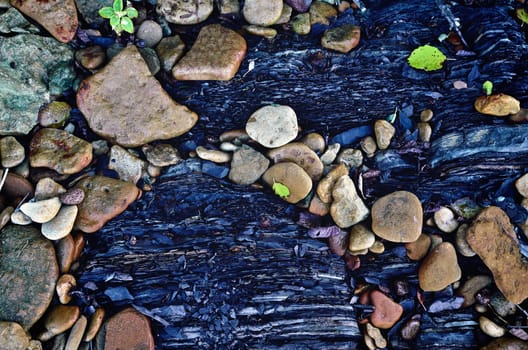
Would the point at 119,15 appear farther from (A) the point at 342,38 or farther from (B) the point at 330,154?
(B) the point at 330,154

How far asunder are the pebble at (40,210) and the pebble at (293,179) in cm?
210

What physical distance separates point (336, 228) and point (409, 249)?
0.74 meters

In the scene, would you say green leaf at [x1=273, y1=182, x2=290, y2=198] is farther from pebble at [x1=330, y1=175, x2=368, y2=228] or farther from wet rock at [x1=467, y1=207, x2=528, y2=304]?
wet rock at [x1=467, y1=207, x2=528, y2=304]

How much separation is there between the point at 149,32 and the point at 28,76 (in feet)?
4.36

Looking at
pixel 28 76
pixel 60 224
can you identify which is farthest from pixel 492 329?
pixel 28 76

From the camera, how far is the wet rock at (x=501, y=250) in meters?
3.82

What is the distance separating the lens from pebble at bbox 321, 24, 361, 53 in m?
4.68

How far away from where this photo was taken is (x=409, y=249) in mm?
4090

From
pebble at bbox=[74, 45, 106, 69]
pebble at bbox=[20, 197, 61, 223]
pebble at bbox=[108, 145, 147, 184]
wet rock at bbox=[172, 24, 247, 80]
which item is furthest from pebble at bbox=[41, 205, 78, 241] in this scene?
wet rock at bbox=[172, 24, 247, 80]

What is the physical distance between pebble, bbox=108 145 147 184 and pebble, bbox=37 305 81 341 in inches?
51.8

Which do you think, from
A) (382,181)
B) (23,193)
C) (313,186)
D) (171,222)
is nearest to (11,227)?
→ (23,193)

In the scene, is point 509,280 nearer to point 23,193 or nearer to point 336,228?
point 336,228

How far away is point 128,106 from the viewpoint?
4355 mm

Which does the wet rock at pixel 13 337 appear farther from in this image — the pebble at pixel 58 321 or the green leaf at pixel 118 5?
the green leaf at pixel 118 5
